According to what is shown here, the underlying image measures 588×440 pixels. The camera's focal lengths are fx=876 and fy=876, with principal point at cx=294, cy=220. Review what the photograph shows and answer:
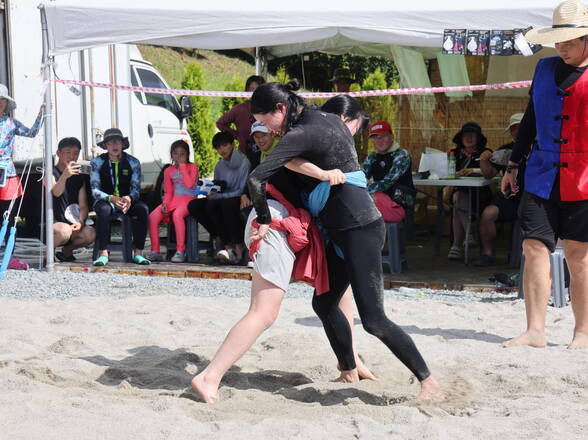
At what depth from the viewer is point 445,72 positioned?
1134 centimetres

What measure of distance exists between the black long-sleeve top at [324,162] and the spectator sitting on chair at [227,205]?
4.51 metres

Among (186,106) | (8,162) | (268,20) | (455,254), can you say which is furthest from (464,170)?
(186,106)

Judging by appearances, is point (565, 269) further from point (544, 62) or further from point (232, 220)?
point (232, 220)

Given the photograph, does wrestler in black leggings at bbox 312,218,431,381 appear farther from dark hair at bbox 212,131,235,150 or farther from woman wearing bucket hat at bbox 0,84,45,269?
woman wearing bucket hat at bbox 0,84,45,269

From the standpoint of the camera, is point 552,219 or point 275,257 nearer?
point 275,257

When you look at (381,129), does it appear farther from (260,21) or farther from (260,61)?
(260,61)

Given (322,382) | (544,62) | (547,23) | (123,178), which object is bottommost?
(322,382)

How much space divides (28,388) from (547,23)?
188 inches

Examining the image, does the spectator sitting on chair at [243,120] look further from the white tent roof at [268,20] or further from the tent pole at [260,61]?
the tent pole at [260,61]

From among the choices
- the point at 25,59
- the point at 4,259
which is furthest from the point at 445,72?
the point at 4,259

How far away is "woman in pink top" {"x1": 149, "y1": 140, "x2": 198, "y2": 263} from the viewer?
8.57m

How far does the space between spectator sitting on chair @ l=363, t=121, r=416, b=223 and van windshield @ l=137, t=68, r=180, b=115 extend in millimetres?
5351

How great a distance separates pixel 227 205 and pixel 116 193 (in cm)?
110

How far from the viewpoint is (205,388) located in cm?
390
